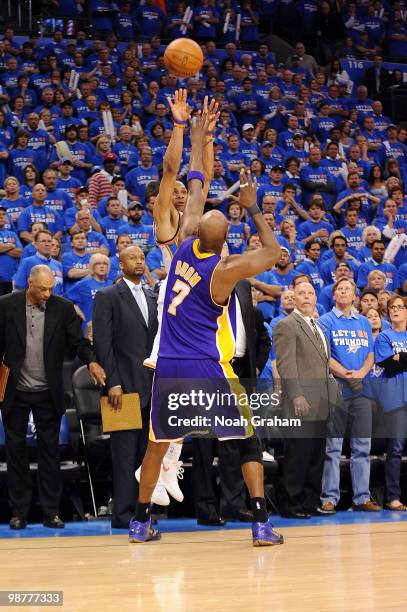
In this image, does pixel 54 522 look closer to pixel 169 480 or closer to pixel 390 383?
pixel 169 480

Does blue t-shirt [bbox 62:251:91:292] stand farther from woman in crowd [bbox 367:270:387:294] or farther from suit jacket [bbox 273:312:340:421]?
suit jacket [bbox 273:312:340:421]

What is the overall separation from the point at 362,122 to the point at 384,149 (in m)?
1.05

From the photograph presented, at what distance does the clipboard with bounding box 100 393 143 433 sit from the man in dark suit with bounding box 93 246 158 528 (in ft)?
0.15

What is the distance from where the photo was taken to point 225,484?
7.23 m

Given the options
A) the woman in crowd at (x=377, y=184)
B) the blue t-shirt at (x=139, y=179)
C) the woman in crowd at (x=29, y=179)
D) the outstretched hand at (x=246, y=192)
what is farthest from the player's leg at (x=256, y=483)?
the woman in crowd at (x=377, y=184)

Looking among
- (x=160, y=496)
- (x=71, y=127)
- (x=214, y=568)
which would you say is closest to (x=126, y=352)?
(x=160, y=496)

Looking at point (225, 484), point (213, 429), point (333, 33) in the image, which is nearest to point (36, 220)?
point (225, 484)

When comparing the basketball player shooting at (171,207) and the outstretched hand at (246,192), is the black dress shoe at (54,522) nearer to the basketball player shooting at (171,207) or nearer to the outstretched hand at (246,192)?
the basketball player shooting at (171,207)

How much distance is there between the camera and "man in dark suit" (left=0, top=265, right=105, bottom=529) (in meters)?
6.79

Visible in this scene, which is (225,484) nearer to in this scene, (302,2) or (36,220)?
(36,220)

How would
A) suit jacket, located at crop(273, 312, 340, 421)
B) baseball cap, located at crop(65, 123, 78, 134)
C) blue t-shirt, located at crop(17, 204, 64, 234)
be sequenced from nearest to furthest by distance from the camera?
1. suit jacket, located at crop(273, 312, 340, 421)
2. blue t-shirt, located at crop(17, 204, 64, 234)
3. baseball cap, located at crop(65, 123, 78, 134)

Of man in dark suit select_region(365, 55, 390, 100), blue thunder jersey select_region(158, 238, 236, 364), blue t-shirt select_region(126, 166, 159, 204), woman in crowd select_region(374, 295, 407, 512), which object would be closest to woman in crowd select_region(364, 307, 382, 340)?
woman in crowd select_region(374, 295, 407, 512)

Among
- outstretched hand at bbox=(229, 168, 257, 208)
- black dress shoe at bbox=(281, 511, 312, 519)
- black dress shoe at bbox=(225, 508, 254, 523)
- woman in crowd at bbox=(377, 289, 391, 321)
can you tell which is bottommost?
black dress shoe at bbox=(281, 511, 312, 519)

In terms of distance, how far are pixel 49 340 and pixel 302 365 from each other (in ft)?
6.57
